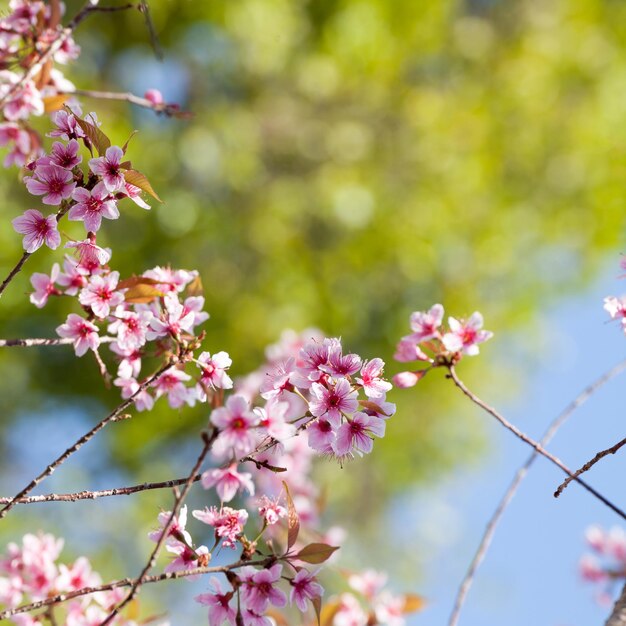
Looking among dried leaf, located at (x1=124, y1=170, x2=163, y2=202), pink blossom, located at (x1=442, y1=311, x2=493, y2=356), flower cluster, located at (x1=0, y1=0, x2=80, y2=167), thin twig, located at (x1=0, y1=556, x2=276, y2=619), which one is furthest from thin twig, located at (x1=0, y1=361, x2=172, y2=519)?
flower cluster, located at (x1=0, y1=0, x2=80, y2=167)

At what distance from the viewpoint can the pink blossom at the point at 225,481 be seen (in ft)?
1.81

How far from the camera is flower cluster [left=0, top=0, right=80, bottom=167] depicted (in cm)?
84

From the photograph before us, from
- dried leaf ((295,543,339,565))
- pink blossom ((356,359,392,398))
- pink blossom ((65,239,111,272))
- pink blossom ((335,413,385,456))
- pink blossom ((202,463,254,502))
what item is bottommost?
dried leaf ((295,543,339,565))

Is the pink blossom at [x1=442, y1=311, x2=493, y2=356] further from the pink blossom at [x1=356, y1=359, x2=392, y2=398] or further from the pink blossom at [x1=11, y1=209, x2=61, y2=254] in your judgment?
the pink blossom at [x1=11, y1=209, x2=61, y2=254]

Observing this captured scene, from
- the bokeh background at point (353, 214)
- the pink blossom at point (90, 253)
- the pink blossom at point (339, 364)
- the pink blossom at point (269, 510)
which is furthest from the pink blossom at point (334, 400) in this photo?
the bokeh background at point (353, 214)

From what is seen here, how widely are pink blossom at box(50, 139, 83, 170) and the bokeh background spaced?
3134mm

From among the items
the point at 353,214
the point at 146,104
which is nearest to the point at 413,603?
the point at 146,104

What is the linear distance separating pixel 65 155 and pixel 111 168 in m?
0.05

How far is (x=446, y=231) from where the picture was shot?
170 inches

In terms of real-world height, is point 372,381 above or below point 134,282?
below

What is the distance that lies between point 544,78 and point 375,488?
3163mm

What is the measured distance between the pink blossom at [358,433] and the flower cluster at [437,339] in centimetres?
9

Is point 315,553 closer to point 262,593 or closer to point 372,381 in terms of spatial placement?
point 262,593

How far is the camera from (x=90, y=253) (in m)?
0.69
